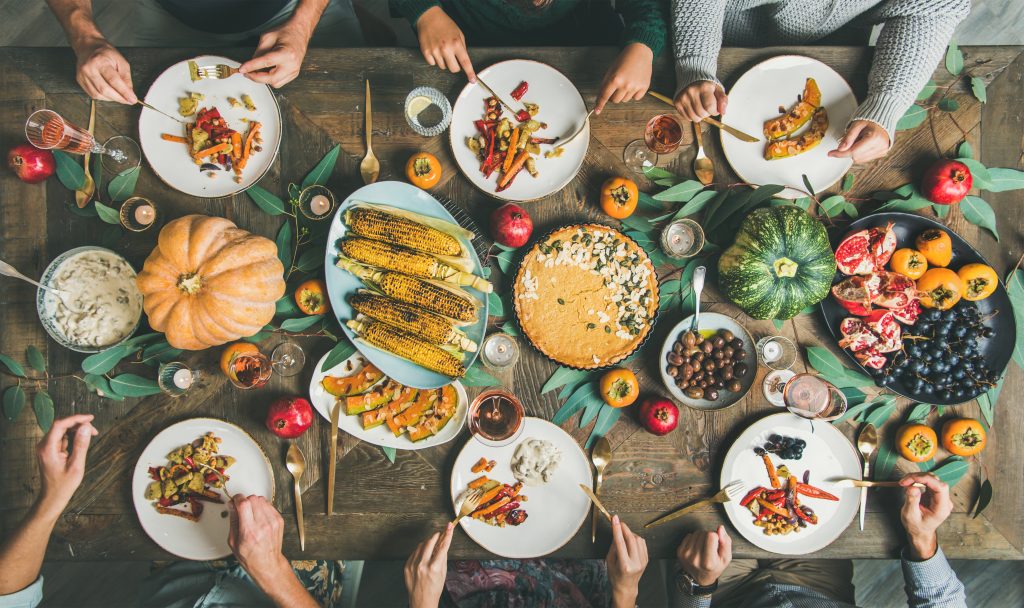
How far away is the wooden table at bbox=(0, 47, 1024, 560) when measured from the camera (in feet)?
7.55

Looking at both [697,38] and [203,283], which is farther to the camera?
[697,38]

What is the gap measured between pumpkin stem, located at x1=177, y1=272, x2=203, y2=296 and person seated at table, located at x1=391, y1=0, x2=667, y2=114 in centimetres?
124

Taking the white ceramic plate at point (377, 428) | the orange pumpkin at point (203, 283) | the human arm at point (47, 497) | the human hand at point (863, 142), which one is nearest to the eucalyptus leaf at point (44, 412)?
the human arm at point (47, 497)

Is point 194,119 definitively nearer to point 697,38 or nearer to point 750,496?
point 697,38

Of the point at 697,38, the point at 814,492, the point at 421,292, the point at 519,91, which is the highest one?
the point at 697,38

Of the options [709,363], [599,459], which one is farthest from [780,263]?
[599,459]

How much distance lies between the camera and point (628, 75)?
218 cm

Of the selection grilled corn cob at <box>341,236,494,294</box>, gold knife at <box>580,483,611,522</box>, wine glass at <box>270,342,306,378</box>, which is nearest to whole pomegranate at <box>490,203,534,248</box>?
grilled corn cob at <box>341,236,494,294</box>

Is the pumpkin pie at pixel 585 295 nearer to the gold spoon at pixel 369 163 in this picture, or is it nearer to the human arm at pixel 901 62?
the gold spoon at pixel 369 163

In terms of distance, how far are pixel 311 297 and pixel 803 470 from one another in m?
2.20

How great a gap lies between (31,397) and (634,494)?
2588 mm

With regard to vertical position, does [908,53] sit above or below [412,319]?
above

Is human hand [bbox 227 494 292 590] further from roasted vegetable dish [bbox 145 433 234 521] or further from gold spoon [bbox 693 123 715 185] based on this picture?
gold spoon [bbox 693 123 715 185]

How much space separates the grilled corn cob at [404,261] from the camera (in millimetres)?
2191
